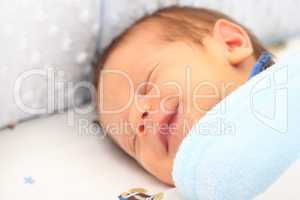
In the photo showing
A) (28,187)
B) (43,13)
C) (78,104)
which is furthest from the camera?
(78,104)

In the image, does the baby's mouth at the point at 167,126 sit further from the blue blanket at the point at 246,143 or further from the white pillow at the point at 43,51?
the white pillow at the point at 43,51

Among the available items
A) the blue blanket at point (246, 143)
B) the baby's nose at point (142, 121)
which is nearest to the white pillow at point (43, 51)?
the baby's nose at point (142, 121)

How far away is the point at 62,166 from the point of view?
1.07 metres

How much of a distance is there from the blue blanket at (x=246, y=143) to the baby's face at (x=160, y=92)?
0.12 metres

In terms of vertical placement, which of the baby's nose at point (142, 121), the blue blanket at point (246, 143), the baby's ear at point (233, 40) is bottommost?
the baby's nose at point (142, 121)

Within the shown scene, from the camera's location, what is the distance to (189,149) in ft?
2.83

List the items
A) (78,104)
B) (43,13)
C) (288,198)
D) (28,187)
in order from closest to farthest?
1. (288,198)
2. (28,187)
3. (43,13)
4. (78,104)

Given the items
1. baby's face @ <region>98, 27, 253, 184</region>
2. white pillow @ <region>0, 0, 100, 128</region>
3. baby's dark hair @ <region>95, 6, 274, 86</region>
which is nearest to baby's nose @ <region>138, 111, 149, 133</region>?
baby's face @ <region>98, 27, 253, 184</region>

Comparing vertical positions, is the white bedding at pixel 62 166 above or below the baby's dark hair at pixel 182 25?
below

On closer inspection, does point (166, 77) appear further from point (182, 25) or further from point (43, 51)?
point (43, 51)

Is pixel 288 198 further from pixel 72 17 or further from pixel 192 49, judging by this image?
pixel 72 17

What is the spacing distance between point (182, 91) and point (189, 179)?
20 cm

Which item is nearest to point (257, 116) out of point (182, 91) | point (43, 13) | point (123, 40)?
point (182, 91)

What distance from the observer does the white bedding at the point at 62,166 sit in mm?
999
